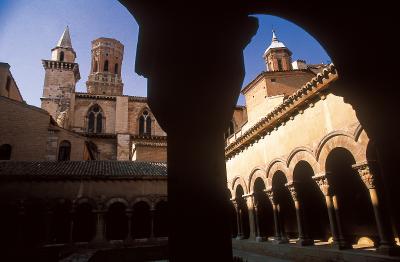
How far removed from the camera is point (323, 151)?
832 cm

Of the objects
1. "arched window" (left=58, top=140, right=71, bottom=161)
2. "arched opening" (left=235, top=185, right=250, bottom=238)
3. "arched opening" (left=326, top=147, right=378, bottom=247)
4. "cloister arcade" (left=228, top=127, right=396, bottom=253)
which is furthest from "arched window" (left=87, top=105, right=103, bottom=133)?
"arched opening" (left=326, top=147, right=378, bottom=247)

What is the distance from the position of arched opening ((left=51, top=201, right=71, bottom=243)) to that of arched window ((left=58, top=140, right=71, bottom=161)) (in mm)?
6705

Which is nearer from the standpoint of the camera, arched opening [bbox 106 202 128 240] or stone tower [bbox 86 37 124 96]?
arched opening [bbox 106 202 128 240]

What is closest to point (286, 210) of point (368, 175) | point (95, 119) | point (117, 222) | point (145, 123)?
point (368, 175)

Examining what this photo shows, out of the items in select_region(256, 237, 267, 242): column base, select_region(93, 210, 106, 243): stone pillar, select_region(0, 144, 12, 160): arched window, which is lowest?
select_region(256, 237, 267, 242): column base

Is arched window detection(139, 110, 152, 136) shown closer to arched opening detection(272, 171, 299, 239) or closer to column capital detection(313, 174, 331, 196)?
arched opening detection(272, 171, 299, 239)

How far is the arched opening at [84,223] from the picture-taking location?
1452cm

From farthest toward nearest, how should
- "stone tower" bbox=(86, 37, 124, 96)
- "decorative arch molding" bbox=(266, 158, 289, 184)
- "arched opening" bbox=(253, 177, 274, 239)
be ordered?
1. "stone tower" bbox=(86, 37, 124, 96)
2. "arched opening" bbox=(253, 177, 274, 239)
3. "decorative arch molding" bbox=(266, 158, 289, 184)

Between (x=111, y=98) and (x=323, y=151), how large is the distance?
23.4 meters

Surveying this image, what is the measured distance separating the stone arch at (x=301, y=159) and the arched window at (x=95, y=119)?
21051 mm

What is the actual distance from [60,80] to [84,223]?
63.6ft

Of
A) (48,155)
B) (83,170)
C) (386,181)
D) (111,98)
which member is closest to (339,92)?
(386,181)

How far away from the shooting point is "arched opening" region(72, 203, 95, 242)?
571 inches

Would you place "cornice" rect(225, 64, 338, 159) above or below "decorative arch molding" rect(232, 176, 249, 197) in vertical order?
above
